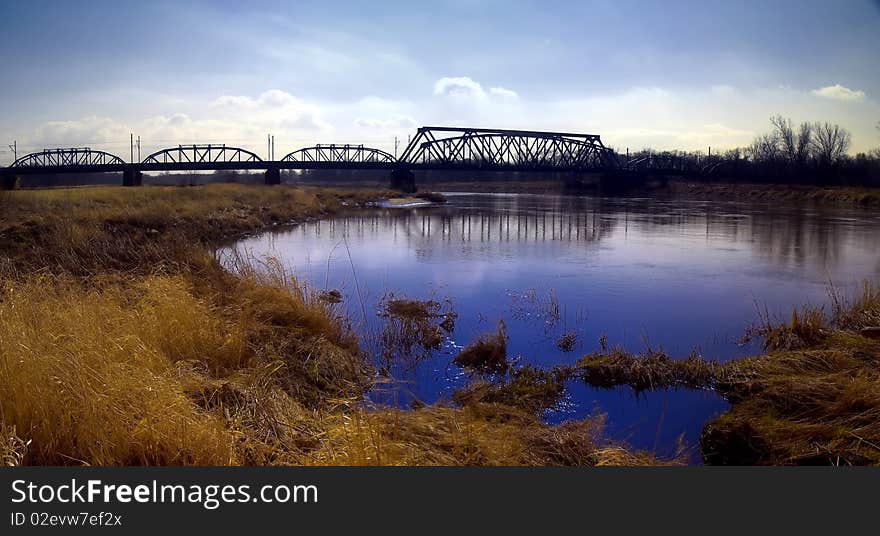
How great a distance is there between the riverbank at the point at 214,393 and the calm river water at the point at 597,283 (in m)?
0.79

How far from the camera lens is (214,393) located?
15.7 ft

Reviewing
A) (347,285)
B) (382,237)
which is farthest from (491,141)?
(347,285)

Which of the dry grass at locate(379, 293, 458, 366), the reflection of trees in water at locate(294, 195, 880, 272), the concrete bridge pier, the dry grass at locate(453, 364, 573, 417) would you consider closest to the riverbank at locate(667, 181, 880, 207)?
the reflection of trees in water at locate(294, 195, 880, 272)

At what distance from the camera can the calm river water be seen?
6.45 metres

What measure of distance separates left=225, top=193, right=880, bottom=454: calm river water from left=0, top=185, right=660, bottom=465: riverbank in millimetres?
786

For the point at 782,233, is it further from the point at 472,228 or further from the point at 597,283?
the point at 597,283

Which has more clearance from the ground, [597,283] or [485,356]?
[597,283]

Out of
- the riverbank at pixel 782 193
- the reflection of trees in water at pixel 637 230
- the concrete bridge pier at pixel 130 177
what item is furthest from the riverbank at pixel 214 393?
the concrete bridge pier at pixel 130 177

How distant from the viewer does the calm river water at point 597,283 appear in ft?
21.2

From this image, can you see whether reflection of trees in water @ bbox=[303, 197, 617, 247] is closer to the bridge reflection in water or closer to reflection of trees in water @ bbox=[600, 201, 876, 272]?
the bridge reflection in water

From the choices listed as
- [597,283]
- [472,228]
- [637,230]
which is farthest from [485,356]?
[472,228]

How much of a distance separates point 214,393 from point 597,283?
9.85 meters

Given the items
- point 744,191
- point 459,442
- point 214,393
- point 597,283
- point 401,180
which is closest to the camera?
point 459,442

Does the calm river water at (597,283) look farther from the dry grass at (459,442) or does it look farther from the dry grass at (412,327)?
the dry grass at (459,442)
